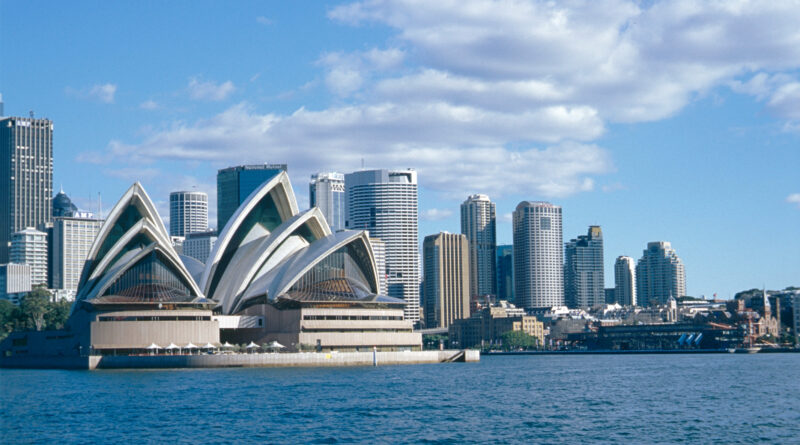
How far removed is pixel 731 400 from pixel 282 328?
59984 millimetres

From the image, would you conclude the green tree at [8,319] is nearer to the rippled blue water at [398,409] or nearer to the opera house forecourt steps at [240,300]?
the opera house forecourt steps at [240,300]

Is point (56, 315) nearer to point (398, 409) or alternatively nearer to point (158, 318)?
point (158, 318)

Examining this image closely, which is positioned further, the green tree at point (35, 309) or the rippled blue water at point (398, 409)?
the green tree at point (35, 309)

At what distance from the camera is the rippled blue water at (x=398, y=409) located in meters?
45.8

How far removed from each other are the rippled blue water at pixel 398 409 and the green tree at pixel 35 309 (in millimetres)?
69076

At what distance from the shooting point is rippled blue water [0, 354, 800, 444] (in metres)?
45.8

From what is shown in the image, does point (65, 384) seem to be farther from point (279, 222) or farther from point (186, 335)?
point (279, 222)

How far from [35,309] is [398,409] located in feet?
353

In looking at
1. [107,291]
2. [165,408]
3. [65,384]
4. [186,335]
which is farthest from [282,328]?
[165,408]

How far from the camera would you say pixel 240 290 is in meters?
116

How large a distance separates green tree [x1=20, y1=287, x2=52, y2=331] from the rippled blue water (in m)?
69.1

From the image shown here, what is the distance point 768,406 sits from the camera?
188 ft

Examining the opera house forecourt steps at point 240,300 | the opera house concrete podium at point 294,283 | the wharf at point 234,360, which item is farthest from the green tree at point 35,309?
the opera house concrete podium at point 294,283

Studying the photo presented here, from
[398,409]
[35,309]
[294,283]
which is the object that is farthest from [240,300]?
[398,409]
